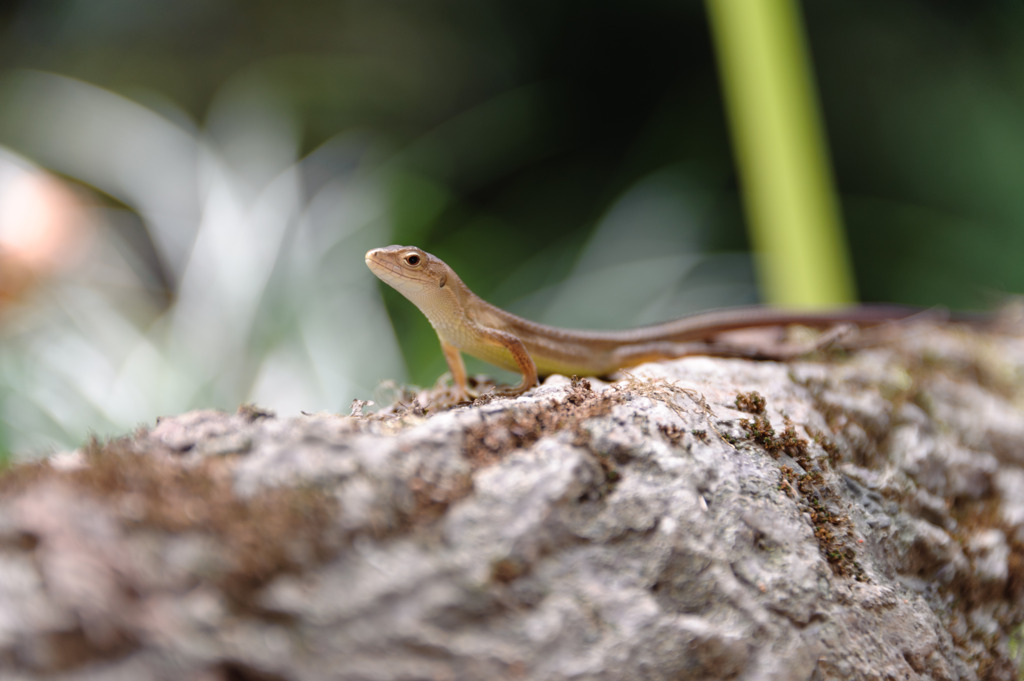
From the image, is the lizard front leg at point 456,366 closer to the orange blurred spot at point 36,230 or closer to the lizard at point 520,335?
the lizard at point 520,335

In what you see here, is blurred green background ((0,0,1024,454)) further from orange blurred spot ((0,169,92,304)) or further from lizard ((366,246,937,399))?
lizard ((366,246,937,399))

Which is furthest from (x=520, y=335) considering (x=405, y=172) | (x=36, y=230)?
(x=36, y=230)

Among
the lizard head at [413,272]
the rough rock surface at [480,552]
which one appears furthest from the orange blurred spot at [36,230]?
the rough rock surface at [480,552]

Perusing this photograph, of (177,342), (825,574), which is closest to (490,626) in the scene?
(825,574)

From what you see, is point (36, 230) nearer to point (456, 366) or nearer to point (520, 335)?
point (456, 366)

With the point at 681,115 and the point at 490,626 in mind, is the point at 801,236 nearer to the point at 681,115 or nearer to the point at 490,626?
the point at 681,115
